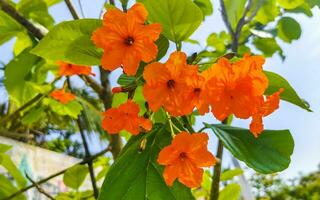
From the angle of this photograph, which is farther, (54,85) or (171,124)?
(54,85)

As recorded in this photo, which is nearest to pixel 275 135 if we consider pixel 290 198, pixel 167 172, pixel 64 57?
pixel 167 172

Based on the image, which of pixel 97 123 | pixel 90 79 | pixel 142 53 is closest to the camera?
pixel 142 53

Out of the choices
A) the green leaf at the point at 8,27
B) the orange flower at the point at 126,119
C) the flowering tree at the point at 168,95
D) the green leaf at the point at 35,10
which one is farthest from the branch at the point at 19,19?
the orange flower at the point at 126,119

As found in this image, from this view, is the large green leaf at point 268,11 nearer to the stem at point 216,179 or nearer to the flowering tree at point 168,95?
the stem at point 216,179

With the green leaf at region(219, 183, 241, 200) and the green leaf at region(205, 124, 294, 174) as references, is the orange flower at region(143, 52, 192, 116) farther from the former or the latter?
the green leaf at region(219, 183, 241, 200)

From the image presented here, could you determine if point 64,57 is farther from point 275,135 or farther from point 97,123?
point 97,123

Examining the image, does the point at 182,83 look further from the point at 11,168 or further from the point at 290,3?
the point at 11,168
